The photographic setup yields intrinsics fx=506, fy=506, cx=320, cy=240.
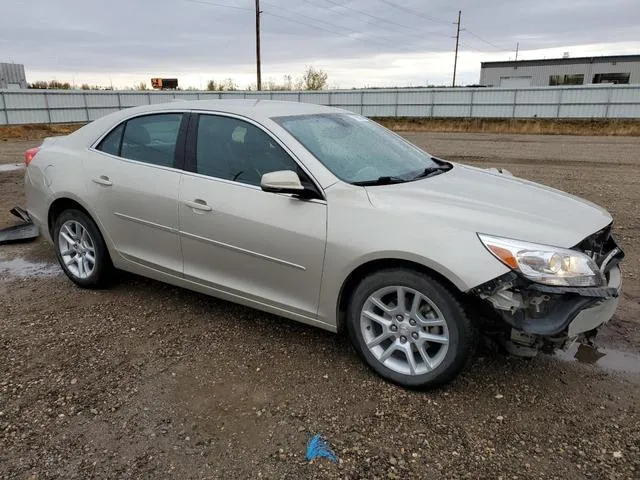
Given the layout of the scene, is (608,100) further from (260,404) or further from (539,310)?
(260,404)

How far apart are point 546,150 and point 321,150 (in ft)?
48.8

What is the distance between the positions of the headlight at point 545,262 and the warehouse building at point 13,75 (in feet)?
145

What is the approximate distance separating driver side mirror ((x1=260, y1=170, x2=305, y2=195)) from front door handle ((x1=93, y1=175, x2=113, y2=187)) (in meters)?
1.65

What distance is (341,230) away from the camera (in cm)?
304

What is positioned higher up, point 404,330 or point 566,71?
point 566,71

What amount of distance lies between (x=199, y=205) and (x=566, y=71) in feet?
180

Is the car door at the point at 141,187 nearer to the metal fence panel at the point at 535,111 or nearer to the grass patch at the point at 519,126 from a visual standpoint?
the grass patch at the point at 519,126

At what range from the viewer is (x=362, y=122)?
427 centimetres

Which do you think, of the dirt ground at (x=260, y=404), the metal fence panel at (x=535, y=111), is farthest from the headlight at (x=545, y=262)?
the metal fence panel at (x=535, y=111)

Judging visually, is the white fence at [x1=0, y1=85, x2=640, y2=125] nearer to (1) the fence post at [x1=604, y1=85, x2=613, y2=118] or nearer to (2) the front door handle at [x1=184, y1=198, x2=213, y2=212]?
(1) the fence post at [x1=604, y1=85, x2=613, y2=118]

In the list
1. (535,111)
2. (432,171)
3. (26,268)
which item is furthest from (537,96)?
(26,268)

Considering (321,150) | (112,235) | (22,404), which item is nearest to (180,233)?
(112,235)

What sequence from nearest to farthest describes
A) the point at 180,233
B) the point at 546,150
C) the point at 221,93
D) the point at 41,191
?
the point at 180,233 < the point at 41,191 < the point at 546,150 < the point at 221,93

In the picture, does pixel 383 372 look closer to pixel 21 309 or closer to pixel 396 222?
pixel 396 222
